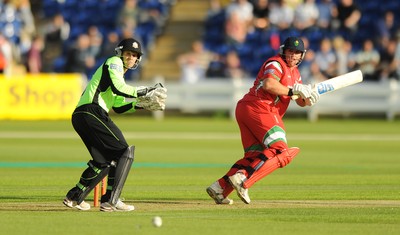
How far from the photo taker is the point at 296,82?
12031mm

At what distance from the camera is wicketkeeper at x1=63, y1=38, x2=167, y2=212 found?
11094 mm

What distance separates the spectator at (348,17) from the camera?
29.2 metres

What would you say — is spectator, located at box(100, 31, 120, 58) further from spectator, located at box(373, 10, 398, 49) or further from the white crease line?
spectator, located at box(373, 10, 398, 49)

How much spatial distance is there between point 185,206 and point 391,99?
18147 mm

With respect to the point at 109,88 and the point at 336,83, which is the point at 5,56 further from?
the point at 109,88

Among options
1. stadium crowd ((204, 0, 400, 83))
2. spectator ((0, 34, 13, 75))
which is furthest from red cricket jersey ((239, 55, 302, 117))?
spectator ((0, 34, 13, 75))

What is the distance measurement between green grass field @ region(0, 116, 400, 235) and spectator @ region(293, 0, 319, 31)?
414 cm

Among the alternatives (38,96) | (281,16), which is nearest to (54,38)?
(38,96)

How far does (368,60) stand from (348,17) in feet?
4.67

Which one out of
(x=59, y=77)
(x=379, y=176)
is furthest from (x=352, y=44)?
(x=379, y=176)

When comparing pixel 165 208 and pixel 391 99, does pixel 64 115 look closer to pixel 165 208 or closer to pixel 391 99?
pixel 391 99

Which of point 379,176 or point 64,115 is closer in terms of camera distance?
point 379,176

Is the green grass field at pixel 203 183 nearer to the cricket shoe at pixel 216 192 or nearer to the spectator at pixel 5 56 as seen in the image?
the cricket shoe at pixel 216 192

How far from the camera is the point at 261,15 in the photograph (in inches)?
1211
